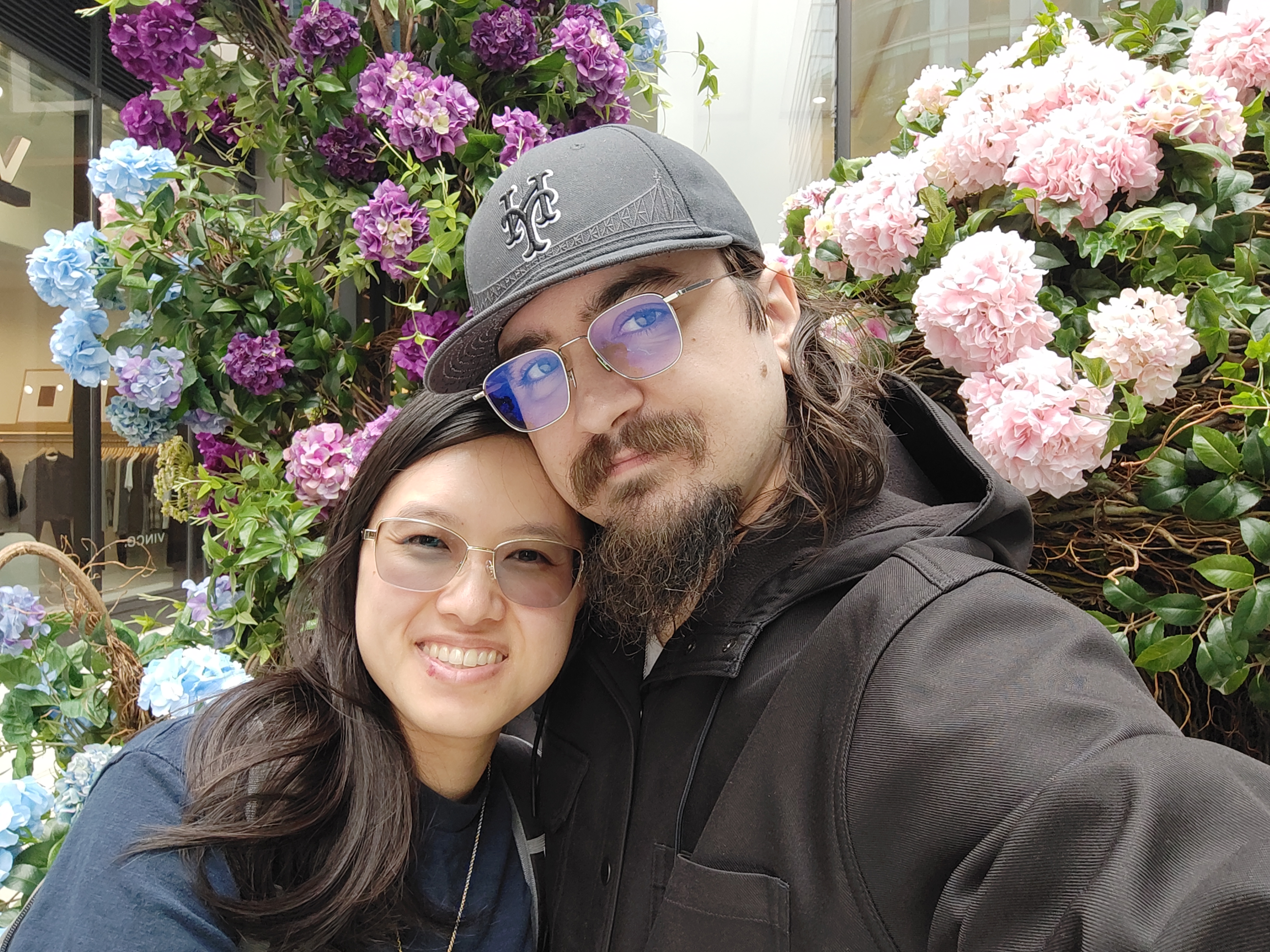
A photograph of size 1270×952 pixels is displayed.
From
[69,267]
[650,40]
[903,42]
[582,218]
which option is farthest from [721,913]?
[903,42]

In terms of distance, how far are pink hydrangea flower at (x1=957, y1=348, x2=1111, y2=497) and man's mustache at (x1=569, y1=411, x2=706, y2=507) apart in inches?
19.0

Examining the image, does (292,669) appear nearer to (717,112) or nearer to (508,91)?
(508,91)

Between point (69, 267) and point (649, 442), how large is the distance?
1273 millimetres

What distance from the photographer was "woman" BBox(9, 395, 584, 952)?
996 mm

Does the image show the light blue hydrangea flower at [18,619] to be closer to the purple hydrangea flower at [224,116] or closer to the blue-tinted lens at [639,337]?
the purple hydrangea flower at [224,116]

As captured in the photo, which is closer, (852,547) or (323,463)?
(852,547)

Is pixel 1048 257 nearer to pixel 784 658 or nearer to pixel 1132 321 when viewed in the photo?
pixel 1132 321

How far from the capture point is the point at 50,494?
4.19m

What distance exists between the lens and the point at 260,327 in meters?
1.57

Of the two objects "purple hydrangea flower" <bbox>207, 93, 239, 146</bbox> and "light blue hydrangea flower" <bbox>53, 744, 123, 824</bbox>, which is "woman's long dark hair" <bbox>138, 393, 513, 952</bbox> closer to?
"light blue hydrangea flower" <bbox>53, 744, 123, 824</bbox>

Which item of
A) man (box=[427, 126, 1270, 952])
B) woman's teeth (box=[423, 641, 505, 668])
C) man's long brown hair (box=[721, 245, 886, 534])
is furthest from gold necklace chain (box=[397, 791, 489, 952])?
man's long brown hair (box=[721, 245, 886, 534])

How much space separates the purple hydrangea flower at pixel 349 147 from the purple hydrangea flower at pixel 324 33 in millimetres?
126

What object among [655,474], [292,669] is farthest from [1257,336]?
[292,669]

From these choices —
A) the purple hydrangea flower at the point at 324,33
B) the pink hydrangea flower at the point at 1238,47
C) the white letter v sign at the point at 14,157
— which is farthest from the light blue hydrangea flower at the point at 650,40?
the white letter v sign at the point at 14,157
